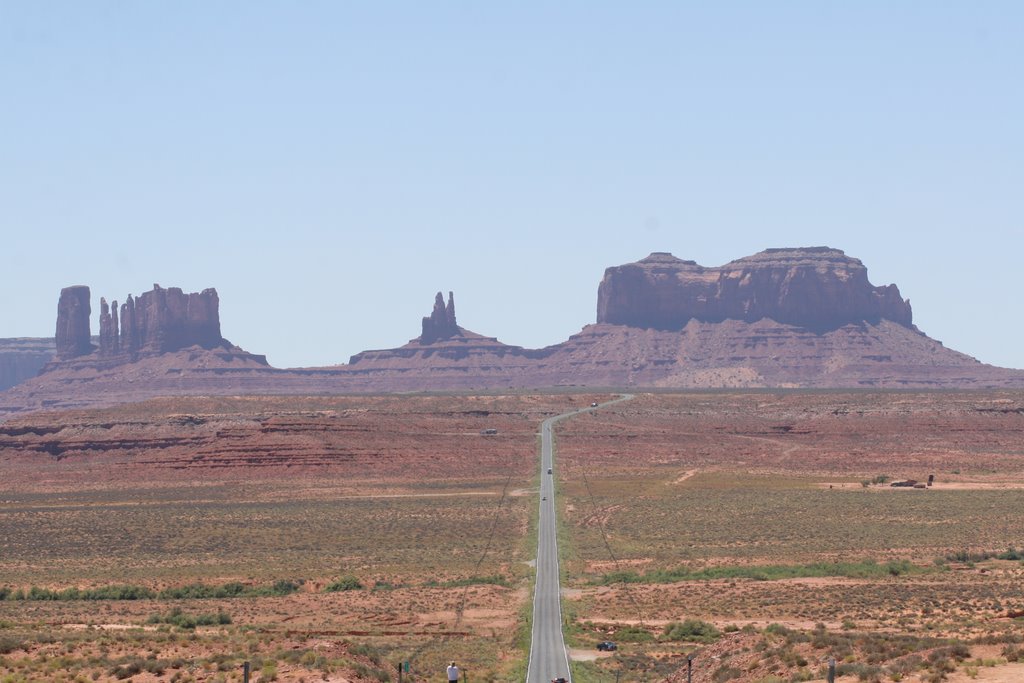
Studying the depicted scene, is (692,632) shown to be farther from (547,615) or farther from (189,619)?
(189,619)

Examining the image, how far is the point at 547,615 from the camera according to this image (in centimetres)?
4875

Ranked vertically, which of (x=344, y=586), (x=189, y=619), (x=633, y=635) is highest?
(x=189, y=619)


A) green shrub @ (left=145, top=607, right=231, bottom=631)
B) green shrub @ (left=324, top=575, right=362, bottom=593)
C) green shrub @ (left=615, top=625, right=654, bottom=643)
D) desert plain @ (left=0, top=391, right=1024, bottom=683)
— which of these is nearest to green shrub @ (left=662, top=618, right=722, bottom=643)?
desert plain @ (left=0, top=391, right=1024, bottom=683)

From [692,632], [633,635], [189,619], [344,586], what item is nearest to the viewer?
[692,632]

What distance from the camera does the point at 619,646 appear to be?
142 feet

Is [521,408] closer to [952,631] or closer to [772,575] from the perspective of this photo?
[772,575]

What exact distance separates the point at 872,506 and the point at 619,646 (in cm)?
4524

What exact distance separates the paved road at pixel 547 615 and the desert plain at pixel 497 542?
24.5 inches

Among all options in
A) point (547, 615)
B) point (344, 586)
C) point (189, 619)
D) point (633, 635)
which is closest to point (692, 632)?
point (633, 635)

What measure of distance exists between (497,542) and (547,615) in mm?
22294

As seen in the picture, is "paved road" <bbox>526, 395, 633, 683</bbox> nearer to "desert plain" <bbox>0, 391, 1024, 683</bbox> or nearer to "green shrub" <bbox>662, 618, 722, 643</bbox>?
"desert plain" <bbox>0, 391, 1024, 683</bbox>

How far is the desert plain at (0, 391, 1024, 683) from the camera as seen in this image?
1433 inches

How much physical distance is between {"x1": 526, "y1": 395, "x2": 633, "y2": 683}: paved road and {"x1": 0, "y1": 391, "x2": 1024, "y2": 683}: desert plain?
623 millimetres

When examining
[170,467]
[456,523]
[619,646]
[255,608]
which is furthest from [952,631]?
[170,467]
